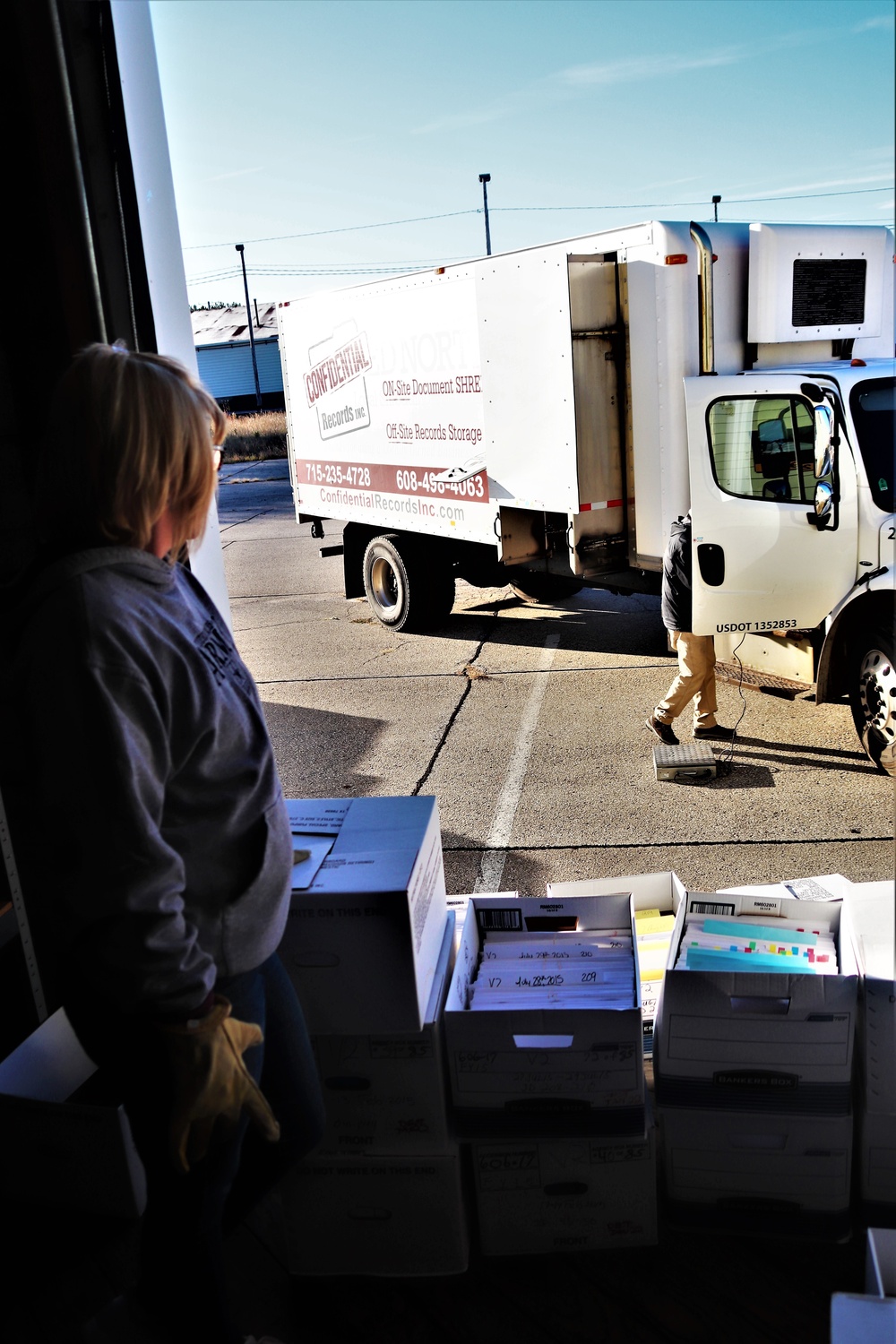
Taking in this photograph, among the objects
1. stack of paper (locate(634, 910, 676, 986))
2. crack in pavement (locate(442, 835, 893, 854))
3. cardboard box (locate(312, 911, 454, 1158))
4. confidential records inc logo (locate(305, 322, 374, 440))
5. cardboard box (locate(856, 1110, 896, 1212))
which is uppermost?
confidential records inc logo (locate(305, 322, 374, 440))

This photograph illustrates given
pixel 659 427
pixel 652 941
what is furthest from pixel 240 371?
pixel 652 941

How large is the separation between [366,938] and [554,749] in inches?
177

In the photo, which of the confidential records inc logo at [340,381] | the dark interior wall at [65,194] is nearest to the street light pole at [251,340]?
the confidential records inc logo at [340,381]

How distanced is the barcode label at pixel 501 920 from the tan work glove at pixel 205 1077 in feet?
4.11

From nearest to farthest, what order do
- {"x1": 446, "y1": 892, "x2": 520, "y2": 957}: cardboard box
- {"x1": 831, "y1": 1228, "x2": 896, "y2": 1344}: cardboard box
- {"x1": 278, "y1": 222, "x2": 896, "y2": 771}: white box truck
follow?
{"x1": 831, "y1": 1228, "x2": 896, "y2": 1344}: cardboard box → {"x1": 446, "y1": 892, "x2": 520, "y2": 957}: cardboard box → {"x1": 278, "y1": 222, "x2": 896, "y2": 771}: white box truck

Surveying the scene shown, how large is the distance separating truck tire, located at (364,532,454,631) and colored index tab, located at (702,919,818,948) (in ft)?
23.3

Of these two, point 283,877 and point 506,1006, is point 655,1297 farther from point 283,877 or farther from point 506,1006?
point 283,877

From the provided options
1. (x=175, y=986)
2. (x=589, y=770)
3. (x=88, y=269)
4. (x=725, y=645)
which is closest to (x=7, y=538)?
(x=88, y=269)

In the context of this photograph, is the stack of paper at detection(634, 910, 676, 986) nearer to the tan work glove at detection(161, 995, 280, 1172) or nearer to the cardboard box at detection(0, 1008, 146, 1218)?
the cardboard box at detection(0, 1008, 146, 1218)

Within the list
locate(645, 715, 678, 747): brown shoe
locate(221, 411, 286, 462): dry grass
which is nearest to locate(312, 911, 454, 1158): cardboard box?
locate(645, 715, 678, 747): brown shoe

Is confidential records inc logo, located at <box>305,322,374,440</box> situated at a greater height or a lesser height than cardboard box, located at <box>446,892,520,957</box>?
greater

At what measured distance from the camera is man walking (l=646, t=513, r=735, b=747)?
635 cm

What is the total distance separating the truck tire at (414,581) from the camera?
9.83m

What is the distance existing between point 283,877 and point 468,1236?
133 cm
